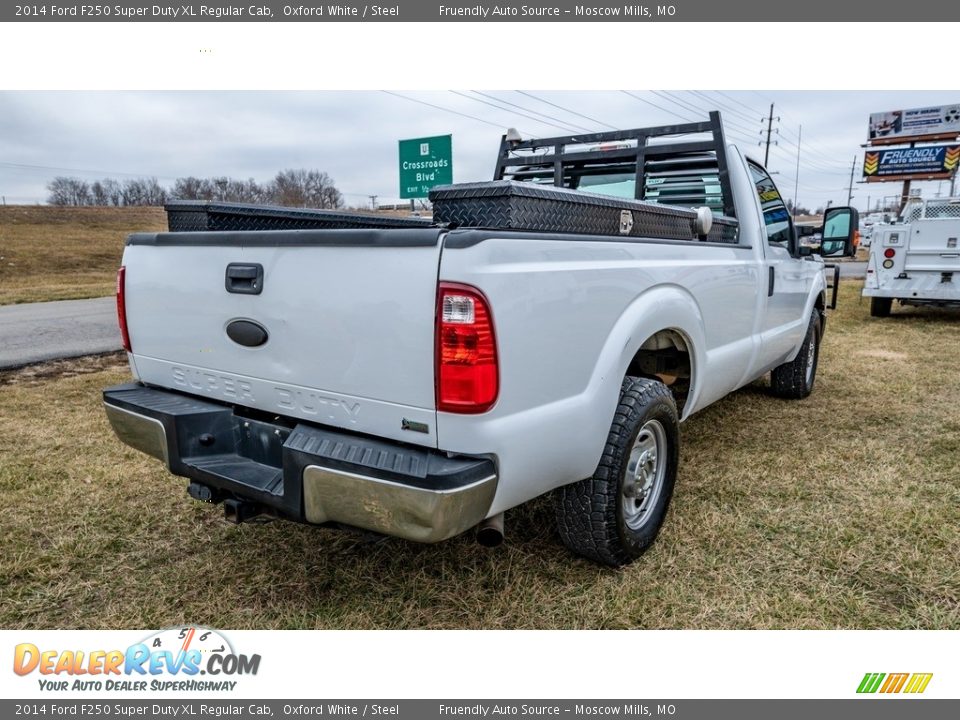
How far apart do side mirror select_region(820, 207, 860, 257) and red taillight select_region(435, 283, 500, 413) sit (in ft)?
12.8

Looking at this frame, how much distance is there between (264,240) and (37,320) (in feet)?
31.5

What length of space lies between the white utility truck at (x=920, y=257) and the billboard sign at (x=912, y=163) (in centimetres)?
4442

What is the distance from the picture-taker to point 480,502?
2.01m

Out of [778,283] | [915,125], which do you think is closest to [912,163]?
[915,125]

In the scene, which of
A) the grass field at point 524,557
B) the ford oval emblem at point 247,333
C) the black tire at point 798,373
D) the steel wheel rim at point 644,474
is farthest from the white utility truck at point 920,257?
the ford oval emblem at point 247,333

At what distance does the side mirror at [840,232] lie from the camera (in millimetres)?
4781

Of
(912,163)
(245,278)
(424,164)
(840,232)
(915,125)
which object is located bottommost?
(245,278)

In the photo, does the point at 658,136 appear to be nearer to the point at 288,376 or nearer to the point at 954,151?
the point at 288,376

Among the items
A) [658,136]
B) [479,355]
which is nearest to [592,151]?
[658,136]

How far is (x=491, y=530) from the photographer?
7.41 feet

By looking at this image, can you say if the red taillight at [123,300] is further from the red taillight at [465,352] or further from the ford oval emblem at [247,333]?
the red taillight at [465,352]

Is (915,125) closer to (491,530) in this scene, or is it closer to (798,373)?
(798,373)

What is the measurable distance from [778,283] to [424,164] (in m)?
12.2

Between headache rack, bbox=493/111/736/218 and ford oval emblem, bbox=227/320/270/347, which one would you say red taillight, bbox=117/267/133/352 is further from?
headache rack, bbox=493/111/736/218
